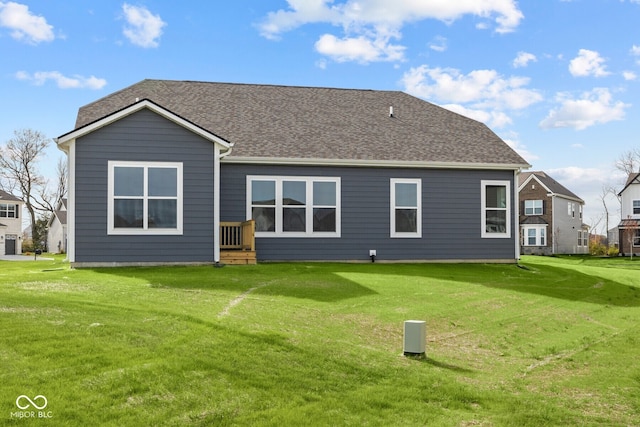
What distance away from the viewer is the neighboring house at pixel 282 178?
17.5 m

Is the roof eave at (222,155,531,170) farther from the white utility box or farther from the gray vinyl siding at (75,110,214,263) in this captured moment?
the white utility box

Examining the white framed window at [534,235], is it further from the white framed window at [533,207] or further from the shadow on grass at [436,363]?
the shadow on grass at [436,363]

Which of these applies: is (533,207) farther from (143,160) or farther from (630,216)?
(143,160)

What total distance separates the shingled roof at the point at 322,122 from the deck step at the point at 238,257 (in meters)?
3.25

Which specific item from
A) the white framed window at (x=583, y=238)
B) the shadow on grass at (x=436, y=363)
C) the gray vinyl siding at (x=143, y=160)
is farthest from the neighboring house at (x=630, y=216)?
the shadow on grass at (x=436, y=363)

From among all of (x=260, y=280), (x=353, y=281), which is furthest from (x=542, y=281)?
(x=260, y=280)

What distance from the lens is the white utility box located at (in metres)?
9.17

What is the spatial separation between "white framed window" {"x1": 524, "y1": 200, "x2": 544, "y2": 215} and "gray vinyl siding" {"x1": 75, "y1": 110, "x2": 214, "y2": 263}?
144 feet

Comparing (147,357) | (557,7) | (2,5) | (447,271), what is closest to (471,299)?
(447,271)

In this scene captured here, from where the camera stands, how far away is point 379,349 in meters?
9.45

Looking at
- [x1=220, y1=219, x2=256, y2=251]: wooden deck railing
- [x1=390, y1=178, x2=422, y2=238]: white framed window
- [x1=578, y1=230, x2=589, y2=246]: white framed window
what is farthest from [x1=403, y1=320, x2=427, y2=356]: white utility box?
[x1=578, y1=230, x2=589, y2=246]: white framed window

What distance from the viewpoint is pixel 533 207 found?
56.0 meters

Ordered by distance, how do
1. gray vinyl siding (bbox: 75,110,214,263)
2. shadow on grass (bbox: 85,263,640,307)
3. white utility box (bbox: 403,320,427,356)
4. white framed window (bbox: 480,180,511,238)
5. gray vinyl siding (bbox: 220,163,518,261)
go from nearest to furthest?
white utility box (bbox: 403,320,427,356), shadow on grass (bbox: 85,263,640,307), gray vinyl siding (bbox: 75,110,214,263), gray vinyl siding (bbox: 220,163,518,261), white framed window (bbox: 480,180,511,238)

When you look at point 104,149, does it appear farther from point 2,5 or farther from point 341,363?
point 341,363
